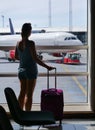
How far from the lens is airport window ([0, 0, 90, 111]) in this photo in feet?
19.9

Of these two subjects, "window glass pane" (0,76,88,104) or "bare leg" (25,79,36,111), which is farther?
"window glass pane" (0,76,88,104)

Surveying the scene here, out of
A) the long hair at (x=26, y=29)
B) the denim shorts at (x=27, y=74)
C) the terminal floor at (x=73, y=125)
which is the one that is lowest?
the terminal floor at (x=73, y=125)

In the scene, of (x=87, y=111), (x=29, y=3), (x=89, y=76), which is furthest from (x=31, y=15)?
(x=87, y=111)

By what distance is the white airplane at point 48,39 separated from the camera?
238 inches

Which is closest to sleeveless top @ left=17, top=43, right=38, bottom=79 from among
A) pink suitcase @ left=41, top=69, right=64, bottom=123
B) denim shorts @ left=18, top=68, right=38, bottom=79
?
denim shorts @ left=18, top=68, right=38, bottom=79

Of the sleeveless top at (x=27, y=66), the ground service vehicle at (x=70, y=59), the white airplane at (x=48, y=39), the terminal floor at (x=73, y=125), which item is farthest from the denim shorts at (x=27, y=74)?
the ground service vehicle at (x=70, y=59)

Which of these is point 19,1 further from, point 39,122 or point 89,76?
point 39,122

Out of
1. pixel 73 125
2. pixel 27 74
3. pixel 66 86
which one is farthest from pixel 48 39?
pixel 73 125

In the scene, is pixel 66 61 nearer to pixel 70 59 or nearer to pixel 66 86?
pixel 70 59

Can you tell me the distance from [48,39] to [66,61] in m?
0.51

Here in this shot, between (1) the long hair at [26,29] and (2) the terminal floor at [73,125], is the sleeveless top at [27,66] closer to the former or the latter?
(1) the long hair at [26,29]

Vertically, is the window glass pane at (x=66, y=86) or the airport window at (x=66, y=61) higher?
the airport window at (x=66, y=61)

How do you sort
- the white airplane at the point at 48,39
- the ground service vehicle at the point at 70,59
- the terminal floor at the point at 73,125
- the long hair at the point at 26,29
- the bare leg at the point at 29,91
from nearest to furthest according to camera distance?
the terminal floor at the point at 73,125 → the long hair at the point at 26,29 → the bare leg at the point at 29,91 → the white airplane at the point at 48,39 → the ground service vehicle at the point at 70,59

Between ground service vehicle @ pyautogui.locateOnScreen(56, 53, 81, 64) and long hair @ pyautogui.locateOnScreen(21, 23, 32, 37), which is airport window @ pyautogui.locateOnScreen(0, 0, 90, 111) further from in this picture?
long hair @ pyautogui.locateOnScreen(21, 23, 32, 37)
